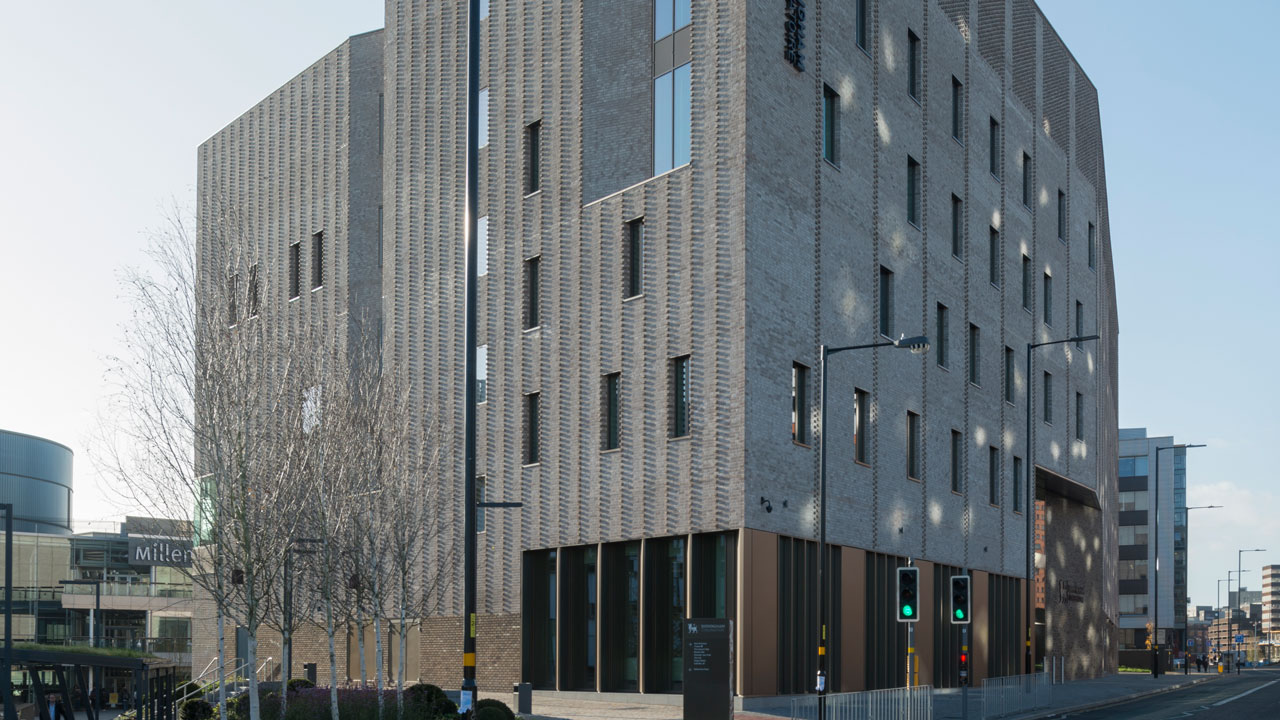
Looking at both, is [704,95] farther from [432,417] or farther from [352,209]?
[352,209]

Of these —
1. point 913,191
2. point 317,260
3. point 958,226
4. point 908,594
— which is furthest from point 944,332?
point 317,260

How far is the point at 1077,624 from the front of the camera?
69688 mm

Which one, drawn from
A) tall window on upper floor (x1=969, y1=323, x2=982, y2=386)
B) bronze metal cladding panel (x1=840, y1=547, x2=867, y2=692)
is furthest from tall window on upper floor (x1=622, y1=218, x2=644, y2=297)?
tall window on upper floor (x1=969, y1=323, x2=982, y2=386)

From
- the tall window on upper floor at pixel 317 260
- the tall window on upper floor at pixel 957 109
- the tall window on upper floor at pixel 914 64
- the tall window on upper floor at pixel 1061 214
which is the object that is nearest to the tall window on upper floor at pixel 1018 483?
the tall window on upper floor at pixel 1061 214

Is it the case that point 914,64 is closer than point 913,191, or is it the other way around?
point 913,191

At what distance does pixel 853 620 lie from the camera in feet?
135

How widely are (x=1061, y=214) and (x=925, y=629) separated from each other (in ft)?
86.8

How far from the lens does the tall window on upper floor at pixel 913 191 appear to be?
46.9 metres

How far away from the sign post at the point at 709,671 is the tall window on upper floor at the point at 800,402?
1104 centimetres

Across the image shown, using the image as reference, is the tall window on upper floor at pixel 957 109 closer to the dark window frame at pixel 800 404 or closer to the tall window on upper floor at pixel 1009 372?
the tall window on upper floor at pixel 1009 372

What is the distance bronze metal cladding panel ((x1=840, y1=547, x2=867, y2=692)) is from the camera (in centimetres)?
4016

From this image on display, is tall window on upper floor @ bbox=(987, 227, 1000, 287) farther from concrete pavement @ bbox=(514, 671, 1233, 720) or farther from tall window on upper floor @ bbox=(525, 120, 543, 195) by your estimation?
tall window on upper floor @ bbox=(525, 120, 543, 195)

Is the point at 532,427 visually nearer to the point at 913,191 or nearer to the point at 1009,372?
the point at 913,191

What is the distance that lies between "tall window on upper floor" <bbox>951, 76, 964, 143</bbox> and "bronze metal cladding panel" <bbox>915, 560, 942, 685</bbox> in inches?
643
